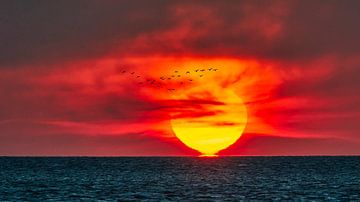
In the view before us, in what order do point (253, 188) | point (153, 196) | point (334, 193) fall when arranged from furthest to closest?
point (253, 188) < point (334, 193) < point (153, 196)

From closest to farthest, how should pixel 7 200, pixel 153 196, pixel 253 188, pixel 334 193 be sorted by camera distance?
pixel 7 200, pixel 153 196, pixel 334 193, pixel 253 188

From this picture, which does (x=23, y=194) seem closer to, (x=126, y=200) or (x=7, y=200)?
(x=7, y=200)

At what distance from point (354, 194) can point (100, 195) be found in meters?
30.6

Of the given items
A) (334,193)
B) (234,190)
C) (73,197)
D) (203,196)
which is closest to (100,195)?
(73,197)

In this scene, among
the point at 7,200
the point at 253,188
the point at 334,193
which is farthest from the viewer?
the point at 253,188

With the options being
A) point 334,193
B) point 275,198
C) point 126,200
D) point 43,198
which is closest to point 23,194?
point 43,198

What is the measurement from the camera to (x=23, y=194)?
92125 millimetres

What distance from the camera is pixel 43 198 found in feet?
283

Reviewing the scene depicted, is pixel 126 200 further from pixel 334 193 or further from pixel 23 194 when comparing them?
pixel 334 193

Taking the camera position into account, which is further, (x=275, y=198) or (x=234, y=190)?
(x=234, y=190)

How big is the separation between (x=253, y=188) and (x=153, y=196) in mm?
20730

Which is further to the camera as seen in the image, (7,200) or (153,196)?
(153,196)

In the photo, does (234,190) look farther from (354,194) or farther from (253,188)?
(354,194)

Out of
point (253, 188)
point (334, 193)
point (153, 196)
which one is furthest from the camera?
point (253, 188)
